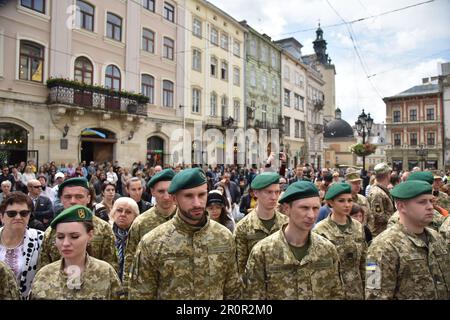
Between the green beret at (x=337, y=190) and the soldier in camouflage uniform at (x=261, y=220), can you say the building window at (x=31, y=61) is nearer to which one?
the soldier in camouflage uniform at (x=261, y=220)

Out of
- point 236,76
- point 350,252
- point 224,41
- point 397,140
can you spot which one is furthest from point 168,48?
point 397,140

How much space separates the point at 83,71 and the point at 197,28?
1059 cm

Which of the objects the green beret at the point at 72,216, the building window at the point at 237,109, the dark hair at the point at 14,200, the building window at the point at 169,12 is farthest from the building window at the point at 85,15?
the green beret at the point at 72,216

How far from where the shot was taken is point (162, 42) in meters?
22.1

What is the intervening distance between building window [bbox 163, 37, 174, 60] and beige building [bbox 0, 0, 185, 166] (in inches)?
2.8

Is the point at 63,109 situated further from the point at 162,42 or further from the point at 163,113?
the point at 162,42

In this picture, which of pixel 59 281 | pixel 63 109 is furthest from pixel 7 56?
pixel 59 281

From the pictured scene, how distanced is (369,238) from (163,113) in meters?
19.8

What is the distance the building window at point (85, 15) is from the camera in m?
17.2

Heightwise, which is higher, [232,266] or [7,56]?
[7,56]

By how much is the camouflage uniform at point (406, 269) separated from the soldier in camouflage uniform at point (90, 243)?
2.55 meters

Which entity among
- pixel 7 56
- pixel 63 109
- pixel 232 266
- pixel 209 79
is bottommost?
pixel 232 266

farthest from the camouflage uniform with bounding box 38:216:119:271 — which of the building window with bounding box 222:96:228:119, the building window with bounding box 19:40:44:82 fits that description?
the building window with bounding box 222:96:228:119

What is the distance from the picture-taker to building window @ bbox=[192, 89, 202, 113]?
24.7 meters
